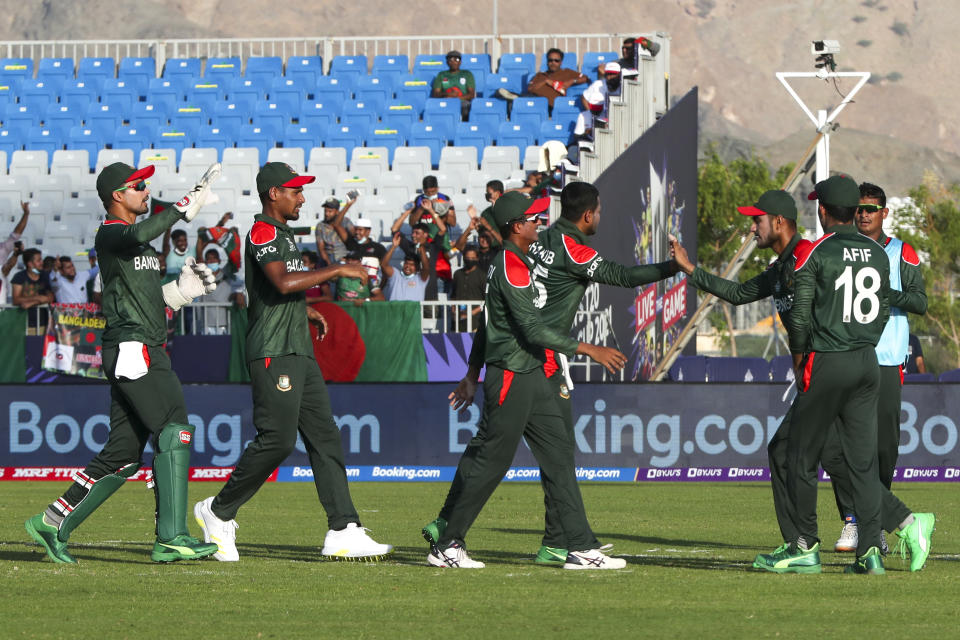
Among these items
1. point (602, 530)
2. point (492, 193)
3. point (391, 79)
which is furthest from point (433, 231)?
point (602, 530)

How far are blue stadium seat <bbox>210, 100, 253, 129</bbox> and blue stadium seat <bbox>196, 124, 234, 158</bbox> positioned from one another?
236 millimetres

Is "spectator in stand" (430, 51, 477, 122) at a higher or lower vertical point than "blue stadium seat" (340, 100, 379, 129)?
higher

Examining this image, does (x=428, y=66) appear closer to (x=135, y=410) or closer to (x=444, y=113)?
(x=444, y=113)

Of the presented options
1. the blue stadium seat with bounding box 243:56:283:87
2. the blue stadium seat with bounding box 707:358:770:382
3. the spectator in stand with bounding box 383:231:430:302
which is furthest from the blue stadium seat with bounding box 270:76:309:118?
the blue stadium seat with bounding box 707:358:770:382

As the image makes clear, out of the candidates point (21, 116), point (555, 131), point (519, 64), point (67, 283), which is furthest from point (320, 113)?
point (67, 283)

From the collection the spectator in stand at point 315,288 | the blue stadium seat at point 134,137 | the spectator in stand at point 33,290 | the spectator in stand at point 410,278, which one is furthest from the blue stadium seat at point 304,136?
the spectator in stand at point 410,278

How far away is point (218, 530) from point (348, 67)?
20.7 meters

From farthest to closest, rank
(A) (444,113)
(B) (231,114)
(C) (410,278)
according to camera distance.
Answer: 1. (B) (231,114)
2. (A) (444,113)
3. (C) (410,278)

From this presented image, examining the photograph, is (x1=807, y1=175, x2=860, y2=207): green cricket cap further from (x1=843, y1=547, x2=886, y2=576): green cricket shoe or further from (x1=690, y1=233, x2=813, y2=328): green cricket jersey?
(x1=843, y1=547, x2=886, y2=576): green cricket shoe

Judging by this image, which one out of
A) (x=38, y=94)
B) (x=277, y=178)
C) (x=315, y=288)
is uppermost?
(x=38, y=94)

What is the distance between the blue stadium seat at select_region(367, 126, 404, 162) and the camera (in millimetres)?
26328

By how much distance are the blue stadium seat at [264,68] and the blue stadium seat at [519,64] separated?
417cm

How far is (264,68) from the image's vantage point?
29141 mm

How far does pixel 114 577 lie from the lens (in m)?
8.54
